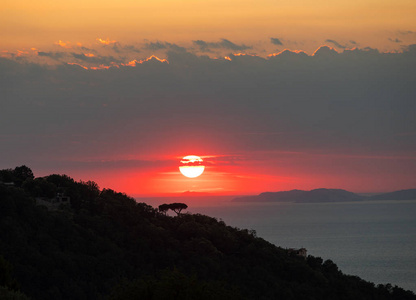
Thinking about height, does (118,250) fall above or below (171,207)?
below

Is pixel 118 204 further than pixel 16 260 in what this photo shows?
Yes

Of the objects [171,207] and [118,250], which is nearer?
[118,250]

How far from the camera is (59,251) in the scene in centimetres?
7738

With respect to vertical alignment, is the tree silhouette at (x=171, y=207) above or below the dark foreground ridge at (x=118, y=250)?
above

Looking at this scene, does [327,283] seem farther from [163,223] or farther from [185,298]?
[185,298]

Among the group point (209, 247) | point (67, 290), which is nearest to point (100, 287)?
point (67, 290)

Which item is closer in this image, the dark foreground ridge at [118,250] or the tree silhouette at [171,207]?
the dark foreground ridge at [118,250]

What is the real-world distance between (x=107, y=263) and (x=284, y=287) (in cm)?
2120

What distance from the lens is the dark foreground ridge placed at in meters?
73.5

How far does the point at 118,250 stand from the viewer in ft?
273

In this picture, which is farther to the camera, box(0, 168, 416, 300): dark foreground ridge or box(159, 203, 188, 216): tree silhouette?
box(159, 203, 188, 216): tree silhouette

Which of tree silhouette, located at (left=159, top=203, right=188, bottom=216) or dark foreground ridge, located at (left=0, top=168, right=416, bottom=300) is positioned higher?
tree silhouette, located at (left=159, top=203, right=188, bottom=216)

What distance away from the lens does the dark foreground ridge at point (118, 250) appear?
73.5 meters

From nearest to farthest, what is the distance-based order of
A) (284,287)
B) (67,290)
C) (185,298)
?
(185,298), (67,290), (284,287)
